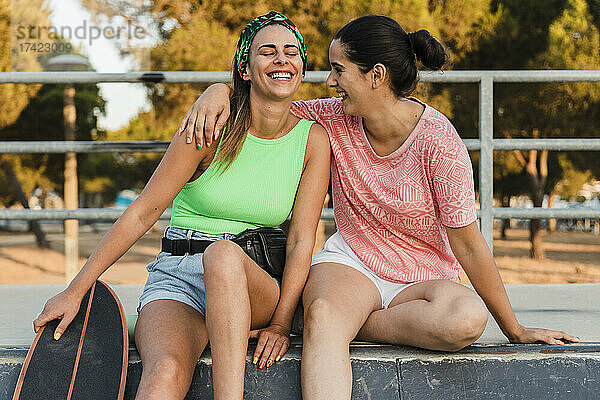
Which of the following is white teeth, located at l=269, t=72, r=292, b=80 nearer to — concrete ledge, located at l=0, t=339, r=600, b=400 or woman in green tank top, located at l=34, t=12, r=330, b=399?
woman in green tank top, located at l=34, t=12, r=330, b=399

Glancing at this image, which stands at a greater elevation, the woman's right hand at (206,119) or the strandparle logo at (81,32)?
the strandparle logo at (81,32)

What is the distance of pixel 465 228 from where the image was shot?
1789 millimetres

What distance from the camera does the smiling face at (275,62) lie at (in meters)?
1.88

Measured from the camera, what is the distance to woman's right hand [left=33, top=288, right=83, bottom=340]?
1688 millimetres

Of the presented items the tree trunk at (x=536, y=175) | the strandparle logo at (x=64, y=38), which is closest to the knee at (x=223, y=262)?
the strandparle logo at (x=64, y=38)

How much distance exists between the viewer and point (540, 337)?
5.84ft

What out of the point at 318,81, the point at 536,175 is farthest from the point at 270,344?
the point at 536,175

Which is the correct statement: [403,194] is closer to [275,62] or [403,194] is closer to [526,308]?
[275,62]

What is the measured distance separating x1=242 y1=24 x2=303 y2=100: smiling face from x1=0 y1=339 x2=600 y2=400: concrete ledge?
67 centimetres

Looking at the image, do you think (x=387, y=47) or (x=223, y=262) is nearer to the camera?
(x=223, y=262)

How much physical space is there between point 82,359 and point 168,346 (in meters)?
0.22

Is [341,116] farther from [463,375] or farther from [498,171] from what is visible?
[498,171]

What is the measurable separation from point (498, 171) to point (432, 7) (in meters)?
2.13

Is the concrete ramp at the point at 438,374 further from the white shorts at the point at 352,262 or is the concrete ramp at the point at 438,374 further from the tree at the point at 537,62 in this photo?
the tree at the point at 537,62
